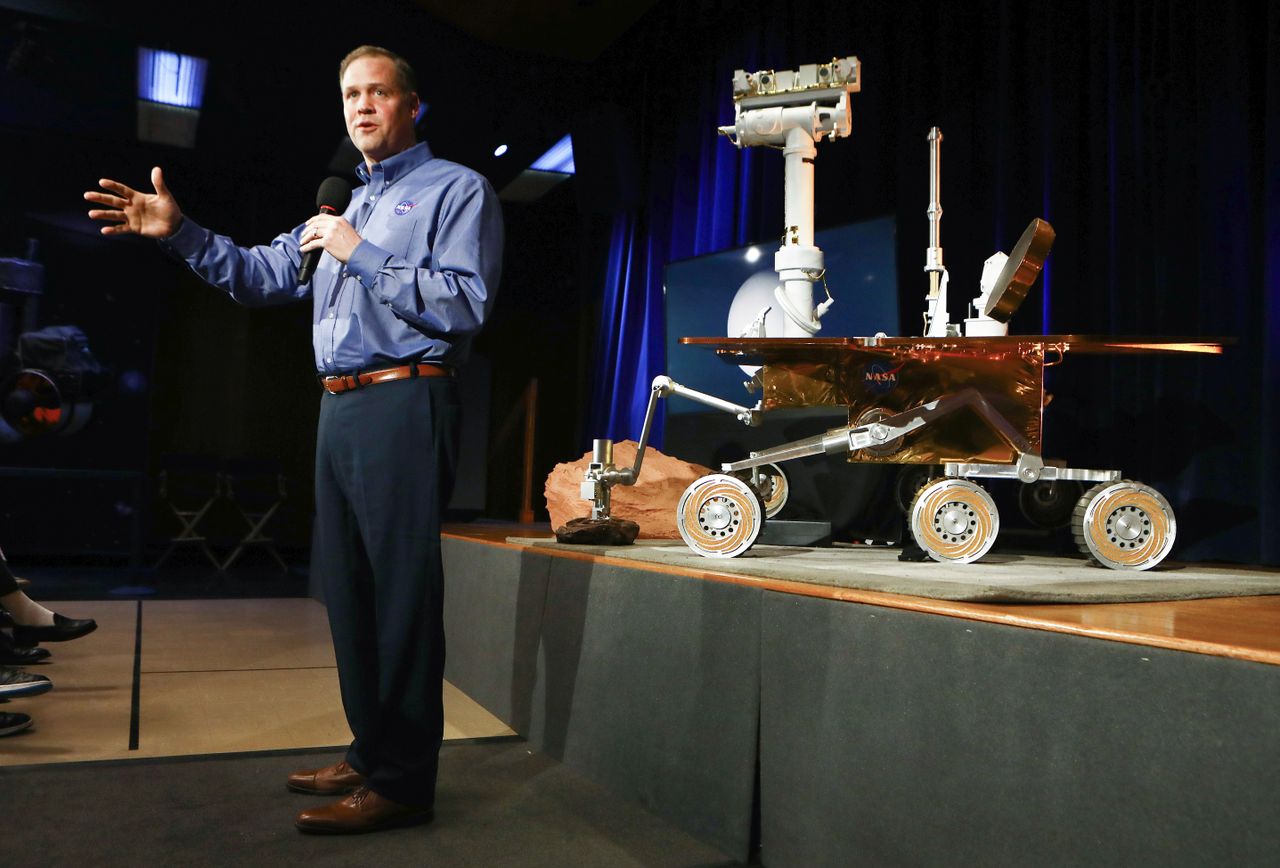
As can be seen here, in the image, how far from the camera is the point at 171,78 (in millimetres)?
6039

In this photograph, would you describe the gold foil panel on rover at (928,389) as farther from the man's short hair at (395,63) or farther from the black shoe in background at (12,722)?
the black shoe in background at (12,722)

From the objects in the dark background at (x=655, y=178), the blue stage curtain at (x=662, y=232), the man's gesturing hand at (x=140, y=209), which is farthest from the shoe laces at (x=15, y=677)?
the blue stage curtain at (x=662, y=232)

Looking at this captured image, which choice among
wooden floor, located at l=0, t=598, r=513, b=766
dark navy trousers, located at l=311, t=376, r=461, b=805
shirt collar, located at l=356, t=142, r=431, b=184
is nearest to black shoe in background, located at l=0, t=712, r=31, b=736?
wooden floor, located at l=0, t=598, r=513, b=766

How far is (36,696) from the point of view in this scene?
7.98ft

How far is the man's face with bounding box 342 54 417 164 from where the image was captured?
5.62 ft

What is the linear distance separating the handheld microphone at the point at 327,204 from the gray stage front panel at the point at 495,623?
0.82 meters

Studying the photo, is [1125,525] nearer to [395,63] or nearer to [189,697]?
[395,63]

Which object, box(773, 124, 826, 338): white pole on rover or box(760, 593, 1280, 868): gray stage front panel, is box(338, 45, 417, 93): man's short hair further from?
box(760, 593, 1280, 868): gray stage front panel

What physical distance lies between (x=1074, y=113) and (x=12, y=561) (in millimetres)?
7145

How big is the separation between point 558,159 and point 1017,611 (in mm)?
6199

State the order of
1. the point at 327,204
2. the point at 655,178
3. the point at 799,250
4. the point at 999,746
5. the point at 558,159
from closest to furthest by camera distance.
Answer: the point at 999,746 < the point at 327,204 < the point at 799,250 < the point at 655,178 < the point at 558,159

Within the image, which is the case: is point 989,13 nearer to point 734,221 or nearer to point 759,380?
point 734,221

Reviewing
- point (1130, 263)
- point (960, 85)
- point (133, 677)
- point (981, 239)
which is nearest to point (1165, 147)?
point (1130, 263)

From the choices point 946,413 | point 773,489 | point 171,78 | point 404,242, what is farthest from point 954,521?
point 171,78
